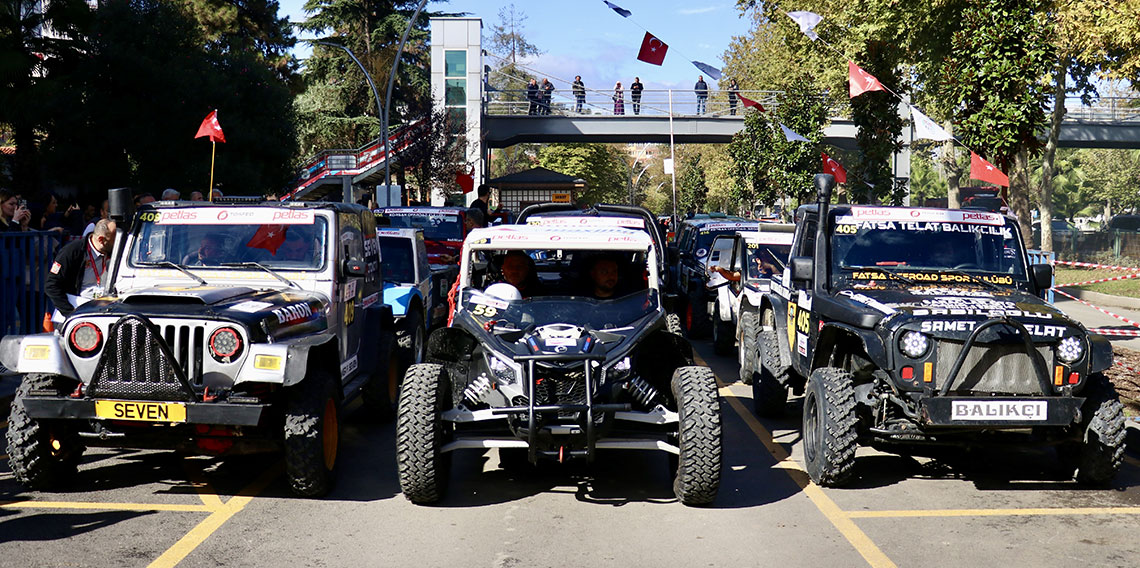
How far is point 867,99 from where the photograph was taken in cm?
2564

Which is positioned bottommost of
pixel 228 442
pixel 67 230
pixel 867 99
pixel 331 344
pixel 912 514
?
pixel 912 514

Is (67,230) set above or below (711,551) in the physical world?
above

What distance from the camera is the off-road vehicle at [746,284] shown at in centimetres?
1225

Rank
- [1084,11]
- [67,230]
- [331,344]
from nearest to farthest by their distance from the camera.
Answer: [331,344]
[67,230]
[1084,11]

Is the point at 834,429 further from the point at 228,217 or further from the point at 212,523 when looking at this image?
the point at 228,217

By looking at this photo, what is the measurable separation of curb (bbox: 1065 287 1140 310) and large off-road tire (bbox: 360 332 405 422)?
19092mm

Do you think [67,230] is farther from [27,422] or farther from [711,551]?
[711,551]

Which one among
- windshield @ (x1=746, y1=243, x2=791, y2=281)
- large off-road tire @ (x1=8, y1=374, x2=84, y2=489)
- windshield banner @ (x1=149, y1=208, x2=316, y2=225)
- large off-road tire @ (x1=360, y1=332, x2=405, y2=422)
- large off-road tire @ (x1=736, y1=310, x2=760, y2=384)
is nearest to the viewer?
large off-road tire @ (x1=8, y1=374, x2=84, y2=489)

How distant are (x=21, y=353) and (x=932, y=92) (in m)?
28.1

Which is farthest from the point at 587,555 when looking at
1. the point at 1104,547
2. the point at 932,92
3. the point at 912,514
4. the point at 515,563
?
the point at 932,92

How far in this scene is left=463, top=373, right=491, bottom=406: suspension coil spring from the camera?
7.26m

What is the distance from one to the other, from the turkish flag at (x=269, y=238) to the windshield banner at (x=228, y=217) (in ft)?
0.16

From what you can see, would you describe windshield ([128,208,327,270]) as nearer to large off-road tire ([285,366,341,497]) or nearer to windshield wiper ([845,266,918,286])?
large off-road tire ([285,366,341,497])

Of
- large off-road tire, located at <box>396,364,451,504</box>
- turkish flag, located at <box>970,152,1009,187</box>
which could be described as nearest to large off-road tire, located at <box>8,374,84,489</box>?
large off-road tire, located at <box>396,364,451,504</box>
